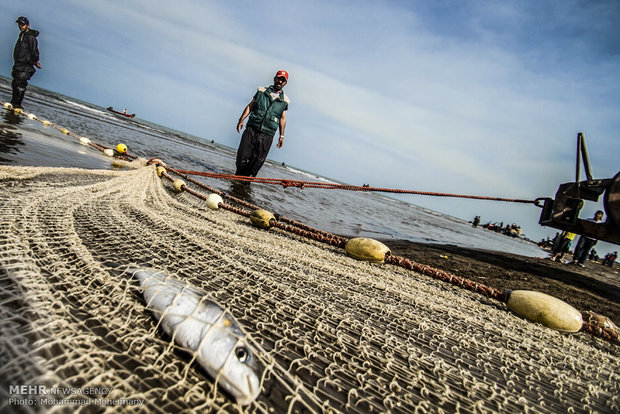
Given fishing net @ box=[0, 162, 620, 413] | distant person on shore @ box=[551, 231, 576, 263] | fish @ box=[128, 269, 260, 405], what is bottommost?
fishing net @ box=[0, 162, 620, 413]

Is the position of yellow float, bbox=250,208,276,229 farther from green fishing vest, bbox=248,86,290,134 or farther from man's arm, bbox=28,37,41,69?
man's arm, bbox=28,37,41,69

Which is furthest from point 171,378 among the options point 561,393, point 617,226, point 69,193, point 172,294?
point 617,226

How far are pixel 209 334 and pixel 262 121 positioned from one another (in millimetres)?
6479

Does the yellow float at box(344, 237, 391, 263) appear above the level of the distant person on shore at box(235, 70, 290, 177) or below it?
below

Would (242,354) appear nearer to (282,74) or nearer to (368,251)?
(368,251)

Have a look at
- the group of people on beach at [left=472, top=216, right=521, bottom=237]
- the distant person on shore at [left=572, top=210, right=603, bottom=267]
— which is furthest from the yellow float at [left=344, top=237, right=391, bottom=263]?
the group of people on beach at [left=472, top=216, right=521, bottom=237]

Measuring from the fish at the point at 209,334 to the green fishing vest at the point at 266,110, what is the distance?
6.18m

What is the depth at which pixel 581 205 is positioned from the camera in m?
3.95

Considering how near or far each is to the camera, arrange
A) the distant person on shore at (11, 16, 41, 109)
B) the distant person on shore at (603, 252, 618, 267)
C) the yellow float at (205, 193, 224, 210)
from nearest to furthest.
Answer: the yellow float at (205, 193, 224, 210) → the distant person on shore at (11, 16, 41, 109) → the distant person on shore at (603, 252, 618, 267)

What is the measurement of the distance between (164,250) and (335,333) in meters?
1.43

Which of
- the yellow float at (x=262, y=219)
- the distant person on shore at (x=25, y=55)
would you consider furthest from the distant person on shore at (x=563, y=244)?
the distant person on shore at (x=25, y=55)

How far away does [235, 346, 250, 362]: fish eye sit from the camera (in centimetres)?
93

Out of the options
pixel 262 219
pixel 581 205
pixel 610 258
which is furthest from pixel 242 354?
pixel 610 258

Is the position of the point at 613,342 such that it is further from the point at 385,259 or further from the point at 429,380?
the point at 429,380
